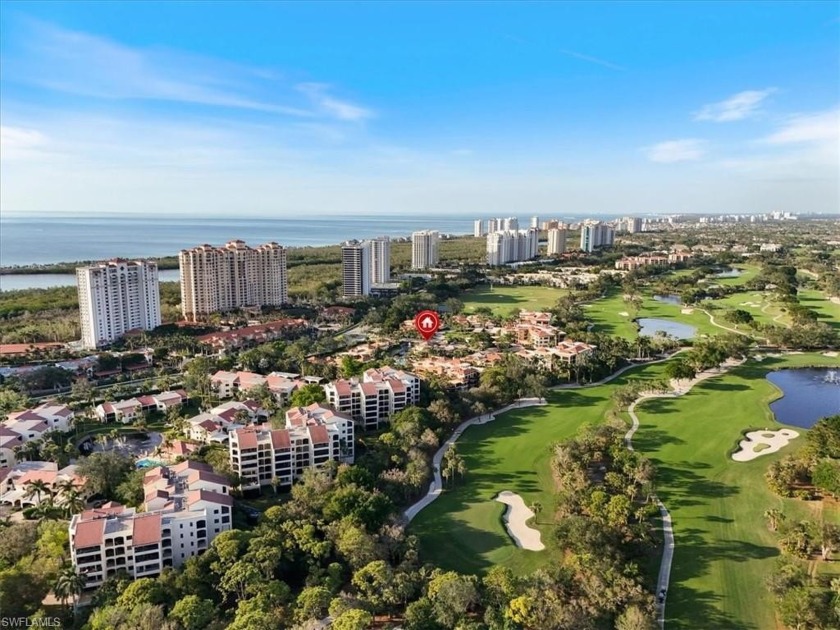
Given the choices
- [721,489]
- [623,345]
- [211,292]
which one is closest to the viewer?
[721,489]

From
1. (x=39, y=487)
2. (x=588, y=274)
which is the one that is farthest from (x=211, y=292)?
(x=588, y=274)

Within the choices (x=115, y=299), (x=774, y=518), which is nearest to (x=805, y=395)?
(x=774, y=518)

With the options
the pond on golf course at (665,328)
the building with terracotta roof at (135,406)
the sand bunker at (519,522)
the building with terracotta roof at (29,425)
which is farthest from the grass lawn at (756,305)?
the building with terracotta roof at (29,425)

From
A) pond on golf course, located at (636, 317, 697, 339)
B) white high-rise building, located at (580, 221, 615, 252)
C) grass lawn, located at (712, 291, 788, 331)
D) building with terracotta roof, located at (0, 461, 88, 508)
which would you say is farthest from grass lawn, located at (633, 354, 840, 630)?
white high-rise building, located at (580, 221, 615, 252)

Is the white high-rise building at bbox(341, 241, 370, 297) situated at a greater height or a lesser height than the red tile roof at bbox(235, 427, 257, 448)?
greater

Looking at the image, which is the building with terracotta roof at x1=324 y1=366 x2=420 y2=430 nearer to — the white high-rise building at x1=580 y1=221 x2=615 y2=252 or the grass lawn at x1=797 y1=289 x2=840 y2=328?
the grass lawn at x1=797 y1=289 x2=840 y2=328

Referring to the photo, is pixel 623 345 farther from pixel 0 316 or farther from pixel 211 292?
pixel 0 316
